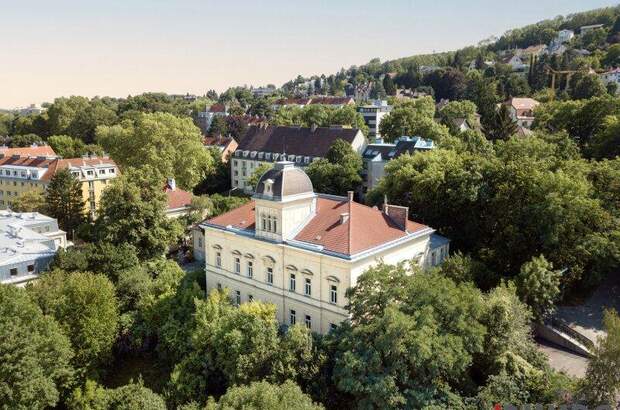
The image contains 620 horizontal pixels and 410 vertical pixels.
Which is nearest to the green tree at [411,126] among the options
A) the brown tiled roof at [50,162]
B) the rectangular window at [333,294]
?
the brown tiled roof at [50,162]

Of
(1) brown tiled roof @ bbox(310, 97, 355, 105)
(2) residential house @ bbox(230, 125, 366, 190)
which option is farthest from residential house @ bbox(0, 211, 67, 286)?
(1) brown tiled roof @ bbox(310, 97, 355, 105)

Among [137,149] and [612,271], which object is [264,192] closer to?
[612,271]

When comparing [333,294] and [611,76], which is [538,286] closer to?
[333,294]

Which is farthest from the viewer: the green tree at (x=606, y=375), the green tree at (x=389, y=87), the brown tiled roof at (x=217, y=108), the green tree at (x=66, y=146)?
the green tree at (x=389, y=87)

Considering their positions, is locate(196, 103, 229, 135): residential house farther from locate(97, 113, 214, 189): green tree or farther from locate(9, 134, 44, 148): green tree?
locate(97, 113, 214, 189): green tree

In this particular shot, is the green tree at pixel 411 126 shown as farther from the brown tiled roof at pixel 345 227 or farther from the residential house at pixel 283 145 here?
the brown tiled roof at pixel 345 227

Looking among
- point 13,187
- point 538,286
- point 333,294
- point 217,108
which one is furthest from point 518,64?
point 333,294
